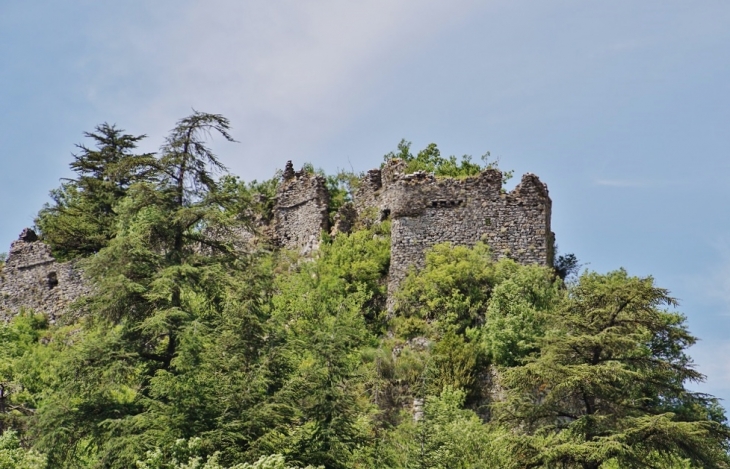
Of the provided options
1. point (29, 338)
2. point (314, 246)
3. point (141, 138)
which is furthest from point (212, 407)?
point (141, 138)

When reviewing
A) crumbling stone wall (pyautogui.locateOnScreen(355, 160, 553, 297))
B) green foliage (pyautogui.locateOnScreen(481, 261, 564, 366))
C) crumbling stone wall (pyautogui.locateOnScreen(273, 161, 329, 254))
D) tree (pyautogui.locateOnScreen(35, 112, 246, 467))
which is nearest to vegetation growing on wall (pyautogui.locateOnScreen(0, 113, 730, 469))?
tree (pyautogui.locateOnScreen(35, 112, 246, 467))

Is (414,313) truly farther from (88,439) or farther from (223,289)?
(88,439)

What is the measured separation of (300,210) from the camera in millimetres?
37062

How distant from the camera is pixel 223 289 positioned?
22016 mm

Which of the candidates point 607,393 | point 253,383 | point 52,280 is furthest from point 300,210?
point 607,393

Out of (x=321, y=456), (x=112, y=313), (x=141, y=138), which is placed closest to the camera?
(x=321, y=456)

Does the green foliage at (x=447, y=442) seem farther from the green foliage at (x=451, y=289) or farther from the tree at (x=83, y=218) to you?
the tree at (x=83, y=218)

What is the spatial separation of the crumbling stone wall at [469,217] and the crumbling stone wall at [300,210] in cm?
364

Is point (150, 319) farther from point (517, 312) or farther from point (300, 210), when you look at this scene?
point (300, 210)

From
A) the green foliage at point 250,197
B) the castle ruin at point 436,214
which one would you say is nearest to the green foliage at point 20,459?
the green foliage at point 250,197

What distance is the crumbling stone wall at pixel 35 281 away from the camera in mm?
41719

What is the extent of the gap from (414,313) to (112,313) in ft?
37.1

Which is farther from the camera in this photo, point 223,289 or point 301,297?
point 301,297

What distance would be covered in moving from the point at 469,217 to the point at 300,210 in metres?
7.01
